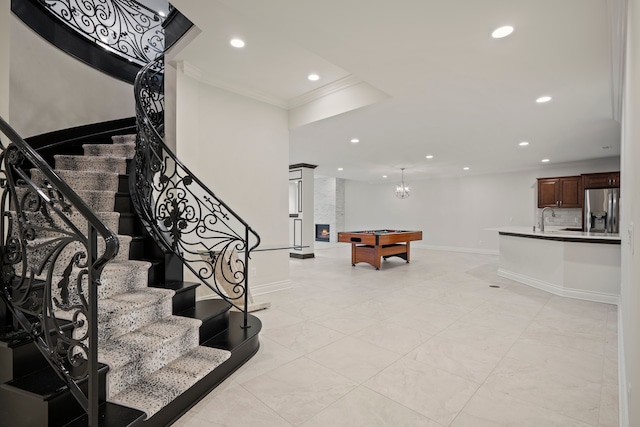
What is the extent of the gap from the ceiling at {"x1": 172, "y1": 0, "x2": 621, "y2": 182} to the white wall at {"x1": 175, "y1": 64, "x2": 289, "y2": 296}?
0.24 metres

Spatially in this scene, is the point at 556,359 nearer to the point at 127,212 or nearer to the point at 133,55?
the point at 127,212

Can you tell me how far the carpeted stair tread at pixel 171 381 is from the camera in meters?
1.68

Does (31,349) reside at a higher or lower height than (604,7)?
lower

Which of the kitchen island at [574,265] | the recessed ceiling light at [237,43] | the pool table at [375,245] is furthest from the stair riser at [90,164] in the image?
the kitchen island at [574,265]

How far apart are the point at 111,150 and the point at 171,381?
294cm

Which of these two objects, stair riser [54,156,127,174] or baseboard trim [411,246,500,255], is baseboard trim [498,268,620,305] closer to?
baseboard trim [411,246,500,255]

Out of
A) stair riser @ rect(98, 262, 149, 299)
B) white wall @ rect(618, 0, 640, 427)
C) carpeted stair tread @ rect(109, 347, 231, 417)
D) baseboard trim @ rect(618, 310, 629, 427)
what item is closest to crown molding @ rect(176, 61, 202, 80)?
stair riser @ rect(98, 262, 149, 299)

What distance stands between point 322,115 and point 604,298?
15.3ft

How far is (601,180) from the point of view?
7363 millimetres

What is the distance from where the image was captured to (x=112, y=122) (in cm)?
418

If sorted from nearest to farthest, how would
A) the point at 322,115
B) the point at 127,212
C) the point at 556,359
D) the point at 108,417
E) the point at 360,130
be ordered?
the point at 108,417 < the point at 556,359 < the point at 127,212 < the point at 322,115 < the point at 360,130

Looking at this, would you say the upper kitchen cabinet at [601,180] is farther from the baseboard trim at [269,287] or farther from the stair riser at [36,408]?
the stair riser at [36,408]

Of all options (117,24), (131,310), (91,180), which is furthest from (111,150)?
(131,310)

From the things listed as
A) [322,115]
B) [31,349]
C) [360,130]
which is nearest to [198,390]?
[31,349]
